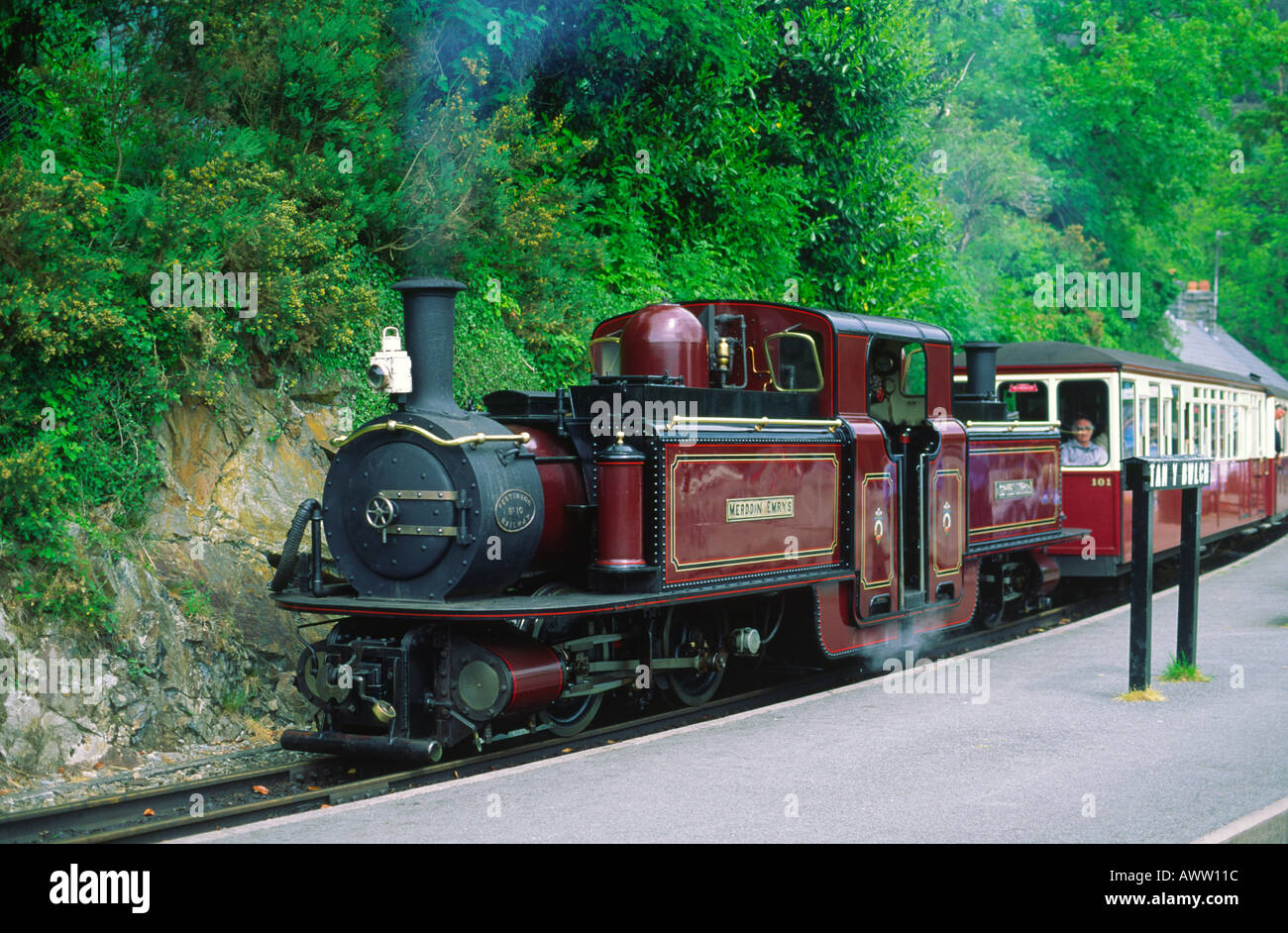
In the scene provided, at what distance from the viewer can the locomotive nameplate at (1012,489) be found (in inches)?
464

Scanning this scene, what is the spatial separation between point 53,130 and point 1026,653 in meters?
8.69

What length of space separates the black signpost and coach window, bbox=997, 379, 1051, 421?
542cm

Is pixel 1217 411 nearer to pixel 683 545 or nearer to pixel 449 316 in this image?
pixel 683 545

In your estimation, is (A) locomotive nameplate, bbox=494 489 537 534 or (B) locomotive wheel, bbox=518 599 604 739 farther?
(B) locomotive wheel, bbox=518 599 604 739

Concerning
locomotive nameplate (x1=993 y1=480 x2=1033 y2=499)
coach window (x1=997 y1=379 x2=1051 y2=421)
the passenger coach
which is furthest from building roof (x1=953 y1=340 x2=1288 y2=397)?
locomotive nameplate (x1=993 y1=480 x2=1033 y2=499)

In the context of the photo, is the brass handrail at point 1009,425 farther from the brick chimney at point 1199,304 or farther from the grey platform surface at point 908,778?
the brick chimney at point 1199,304

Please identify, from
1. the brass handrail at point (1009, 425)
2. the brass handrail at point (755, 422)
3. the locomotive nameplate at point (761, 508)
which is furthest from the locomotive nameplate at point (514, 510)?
the brass handrail at point (1009, 425)

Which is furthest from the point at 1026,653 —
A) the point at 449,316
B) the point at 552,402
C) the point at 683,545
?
the point at 449,316

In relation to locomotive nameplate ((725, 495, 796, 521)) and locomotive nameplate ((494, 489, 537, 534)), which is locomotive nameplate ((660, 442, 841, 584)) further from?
locomotive nameplate ((494, 489, 537, 534))

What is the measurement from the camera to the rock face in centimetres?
765

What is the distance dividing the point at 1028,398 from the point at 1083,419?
2.23 feet

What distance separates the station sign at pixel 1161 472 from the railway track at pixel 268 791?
2970 millimetres

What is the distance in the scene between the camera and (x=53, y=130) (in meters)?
9.54

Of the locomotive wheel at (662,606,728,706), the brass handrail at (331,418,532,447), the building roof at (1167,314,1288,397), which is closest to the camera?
the brass handrail at (331,418,532,447)
